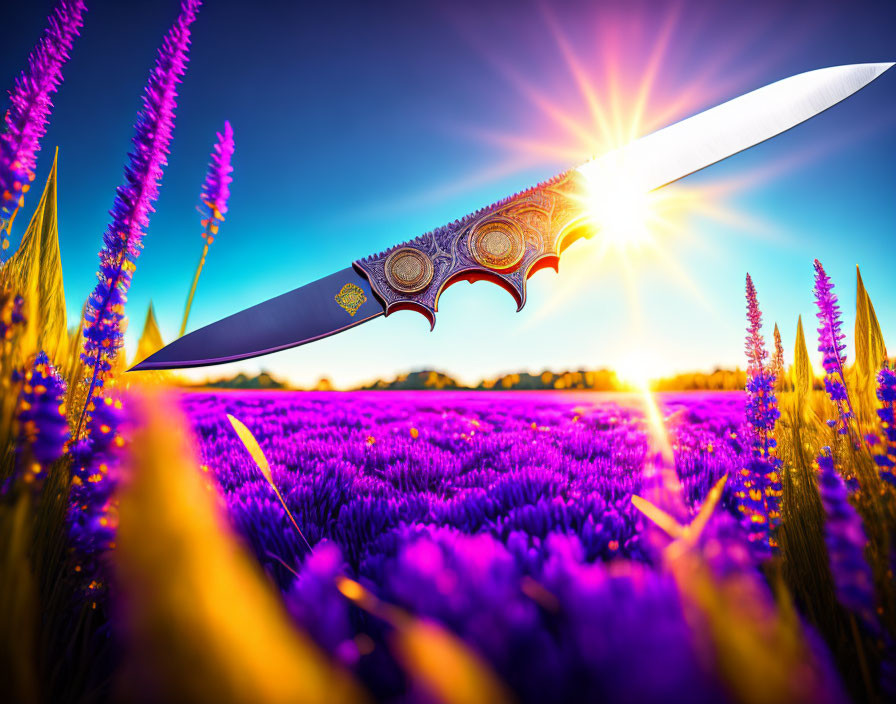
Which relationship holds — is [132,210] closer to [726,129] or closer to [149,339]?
[149,339]

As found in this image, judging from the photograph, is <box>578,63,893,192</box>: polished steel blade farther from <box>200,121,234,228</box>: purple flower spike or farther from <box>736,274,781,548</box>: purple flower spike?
<box>200,121,234,228</box>: purple flower spike

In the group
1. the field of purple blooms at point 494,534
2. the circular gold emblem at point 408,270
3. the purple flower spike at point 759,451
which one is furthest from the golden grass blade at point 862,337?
the circular gold emblem at point 408,270

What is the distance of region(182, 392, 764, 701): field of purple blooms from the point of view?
1.40 feet

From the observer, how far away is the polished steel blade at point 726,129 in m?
3.39

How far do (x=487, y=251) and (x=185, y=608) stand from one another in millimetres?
3144

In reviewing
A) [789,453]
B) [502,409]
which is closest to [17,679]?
[789,453]

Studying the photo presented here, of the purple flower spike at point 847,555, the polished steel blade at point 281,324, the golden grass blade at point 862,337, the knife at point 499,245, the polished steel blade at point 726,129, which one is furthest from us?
the polished steel blade at point 726,129

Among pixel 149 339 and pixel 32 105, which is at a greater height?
pixel 32 105

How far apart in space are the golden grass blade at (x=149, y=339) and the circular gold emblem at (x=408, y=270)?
169cm

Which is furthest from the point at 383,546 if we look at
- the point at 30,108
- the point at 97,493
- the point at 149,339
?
the point at 149,339

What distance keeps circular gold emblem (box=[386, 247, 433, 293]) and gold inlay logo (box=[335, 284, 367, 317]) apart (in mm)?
278

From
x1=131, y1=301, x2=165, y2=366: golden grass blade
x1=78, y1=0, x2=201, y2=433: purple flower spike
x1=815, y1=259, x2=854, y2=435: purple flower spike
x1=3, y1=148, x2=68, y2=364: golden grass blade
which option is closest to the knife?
x1=131, y1=301, x2=165, y2=366: golden grass blade

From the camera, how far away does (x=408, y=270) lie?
10.2 feet

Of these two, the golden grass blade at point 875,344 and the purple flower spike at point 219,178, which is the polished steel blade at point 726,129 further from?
the purple flower spike at point 219,178
